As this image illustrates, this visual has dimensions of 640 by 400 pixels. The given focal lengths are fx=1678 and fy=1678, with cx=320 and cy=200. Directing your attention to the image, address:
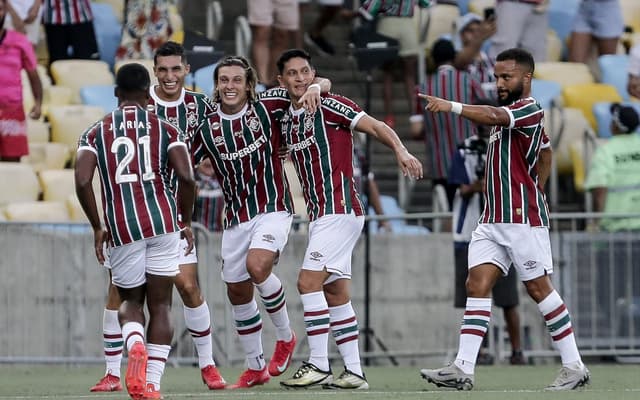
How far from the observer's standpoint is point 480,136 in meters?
14.9

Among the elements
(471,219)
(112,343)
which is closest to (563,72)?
(471,219)

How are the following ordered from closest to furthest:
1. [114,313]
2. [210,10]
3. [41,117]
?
[114,313]
[41,117]
[210,10]

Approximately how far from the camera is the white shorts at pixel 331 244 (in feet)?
36.9

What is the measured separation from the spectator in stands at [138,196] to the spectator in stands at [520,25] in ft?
30.3

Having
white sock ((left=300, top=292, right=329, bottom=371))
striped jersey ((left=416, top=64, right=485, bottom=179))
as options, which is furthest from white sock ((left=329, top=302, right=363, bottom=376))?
striped jersey ((left=416, top=64, right=485, bottom=179))

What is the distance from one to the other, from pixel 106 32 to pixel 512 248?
8.90 m

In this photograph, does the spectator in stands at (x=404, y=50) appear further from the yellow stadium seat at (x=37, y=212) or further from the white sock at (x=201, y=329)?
the white sock at (x=201, y=329)

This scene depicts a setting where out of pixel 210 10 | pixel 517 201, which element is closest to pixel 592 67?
pixel 210 10

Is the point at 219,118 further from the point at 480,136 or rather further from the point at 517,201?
the point at 480,136

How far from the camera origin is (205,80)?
17797mm

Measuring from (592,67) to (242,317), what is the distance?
980 centimetres

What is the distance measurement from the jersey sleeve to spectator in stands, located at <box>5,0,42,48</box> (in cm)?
667

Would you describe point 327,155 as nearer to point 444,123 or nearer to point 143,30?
point 444,123

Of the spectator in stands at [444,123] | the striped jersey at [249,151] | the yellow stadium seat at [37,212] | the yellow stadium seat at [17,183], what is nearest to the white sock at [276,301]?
the striped jersey at [249,151]
